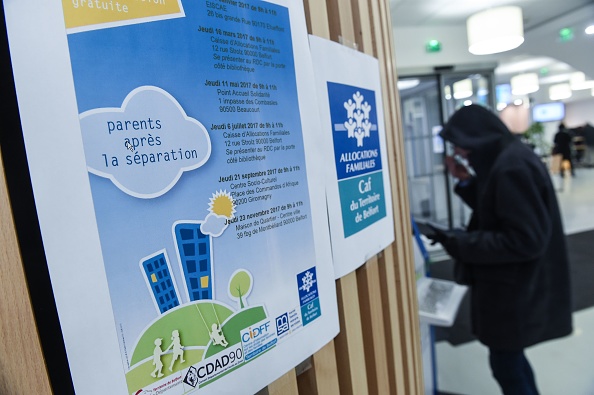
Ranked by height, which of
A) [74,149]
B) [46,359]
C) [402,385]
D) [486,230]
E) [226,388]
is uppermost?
[74,149]

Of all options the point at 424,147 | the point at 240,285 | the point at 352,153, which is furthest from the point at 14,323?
the point at 424,147

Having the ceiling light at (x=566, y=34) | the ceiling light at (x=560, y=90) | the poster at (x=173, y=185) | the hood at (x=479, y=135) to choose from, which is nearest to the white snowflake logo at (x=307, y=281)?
the poster at (x=173, y=185)

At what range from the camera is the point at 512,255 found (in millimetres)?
1785

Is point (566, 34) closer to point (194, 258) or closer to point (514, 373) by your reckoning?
point (514, 373)

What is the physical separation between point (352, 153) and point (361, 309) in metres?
0.40

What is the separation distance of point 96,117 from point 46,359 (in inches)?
10.9

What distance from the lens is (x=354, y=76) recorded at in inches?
35.8

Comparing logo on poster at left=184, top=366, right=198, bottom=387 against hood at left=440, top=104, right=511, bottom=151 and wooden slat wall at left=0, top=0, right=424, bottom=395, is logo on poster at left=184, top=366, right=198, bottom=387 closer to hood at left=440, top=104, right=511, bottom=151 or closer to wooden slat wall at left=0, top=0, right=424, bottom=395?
wooden slat wall at left=0, top=0, right=424, bottom=395

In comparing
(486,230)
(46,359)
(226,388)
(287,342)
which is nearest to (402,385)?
(287,342)

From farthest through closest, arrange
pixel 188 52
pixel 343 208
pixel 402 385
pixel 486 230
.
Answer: pixel 486 230
pixel 402 385
pixel 343 208
pixel 188 52

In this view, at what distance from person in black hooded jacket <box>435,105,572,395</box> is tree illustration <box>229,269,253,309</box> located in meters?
1.56

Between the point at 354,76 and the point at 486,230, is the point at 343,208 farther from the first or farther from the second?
the point at 486,230

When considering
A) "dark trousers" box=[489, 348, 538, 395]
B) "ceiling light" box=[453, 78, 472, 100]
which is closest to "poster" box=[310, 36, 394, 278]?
"dark trousers" box=[489, 348, 538, 395]

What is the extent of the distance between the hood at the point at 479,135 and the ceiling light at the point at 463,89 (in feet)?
12.4
